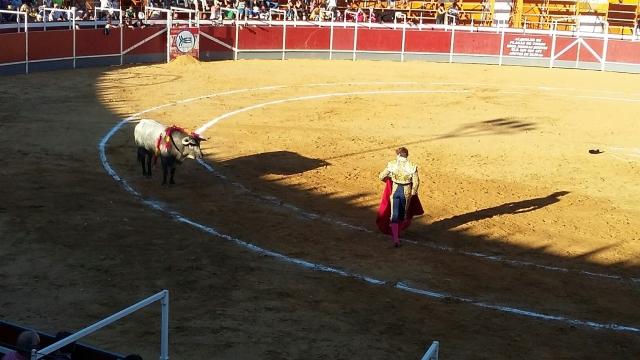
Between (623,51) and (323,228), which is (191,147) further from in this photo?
(623,51)

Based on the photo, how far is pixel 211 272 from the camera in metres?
12.6

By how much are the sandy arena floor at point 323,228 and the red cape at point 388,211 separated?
225 millimetres

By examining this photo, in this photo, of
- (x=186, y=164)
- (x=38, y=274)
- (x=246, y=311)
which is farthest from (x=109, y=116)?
(x=246, y=311)

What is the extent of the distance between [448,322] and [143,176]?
8.78 meters

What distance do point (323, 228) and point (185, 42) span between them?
76.9ft

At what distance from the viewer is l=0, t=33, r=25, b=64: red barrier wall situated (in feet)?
98.9

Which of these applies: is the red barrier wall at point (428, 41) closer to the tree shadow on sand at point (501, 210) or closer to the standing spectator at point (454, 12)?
the standing spectator at point (454, 12)

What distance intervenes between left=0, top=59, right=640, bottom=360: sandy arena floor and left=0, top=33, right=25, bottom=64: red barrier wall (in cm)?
223

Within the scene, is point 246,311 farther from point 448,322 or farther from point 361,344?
point 448,322

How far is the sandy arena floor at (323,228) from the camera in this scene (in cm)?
1077

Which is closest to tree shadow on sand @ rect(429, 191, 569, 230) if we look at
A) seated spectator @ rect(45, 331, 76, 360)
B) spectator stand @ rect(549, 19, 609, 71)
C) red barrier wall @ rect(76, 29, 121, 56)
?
seated spectator @ rect(45, 331, 76, 360)

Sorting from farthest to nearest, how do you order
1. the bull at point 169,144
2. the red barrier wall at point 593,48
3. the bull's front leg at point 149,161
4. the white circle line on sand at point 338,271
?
the red barrier wall at point 593,48 → the bull's front leg at point 149,161 → the bull at point 169,144 → the white circle line on sand at point 338,271

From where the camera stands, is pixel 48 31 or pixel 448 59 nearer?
pixel 48 31

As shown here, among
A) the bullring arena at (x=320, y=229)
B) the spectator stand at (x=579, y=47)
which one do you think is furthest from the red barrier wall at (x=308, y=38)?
the bullring arena at (x=320, y=229)
